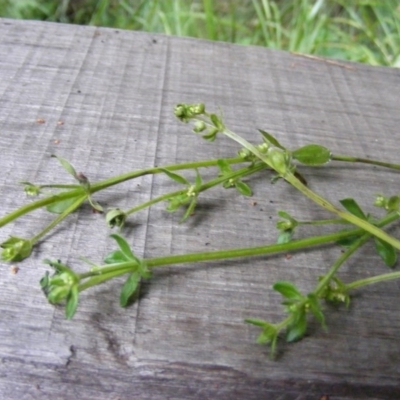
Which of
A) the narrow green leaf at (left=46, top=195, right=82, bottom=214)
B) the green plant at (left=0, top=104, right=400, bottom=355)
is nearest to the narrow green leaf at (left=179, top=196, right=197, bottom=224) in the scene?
the green plant at (left=0, top=104, right=400, bottom=355)

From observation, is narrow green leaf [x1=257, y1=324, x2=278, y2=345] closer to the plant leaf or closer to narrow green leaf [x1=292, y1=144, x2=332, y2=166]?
the plant leaf

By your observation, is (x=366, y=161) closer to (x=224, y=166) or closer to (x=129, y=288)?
(x=224, y=166)

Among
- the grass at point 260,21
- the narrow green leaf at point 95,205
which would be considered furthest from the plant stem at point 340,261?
the grass at point 260,21

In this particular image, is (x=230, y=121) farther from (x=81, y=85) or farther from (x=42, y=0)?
(x=42, y=0)

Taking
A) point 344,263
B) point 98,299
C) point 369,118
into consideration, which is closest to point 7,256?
point 98,299

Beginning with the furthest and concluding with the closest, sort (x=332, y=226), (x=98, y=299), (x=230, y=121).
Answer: (x=230, y=121) → (x=332, y=226) → (x=98, y=299)

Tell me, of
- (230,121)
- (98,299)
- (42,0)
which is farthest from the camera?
(42,0)

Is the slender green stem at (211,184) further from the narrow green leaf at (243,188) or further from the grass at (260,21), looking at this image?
the grass at (260,21)
